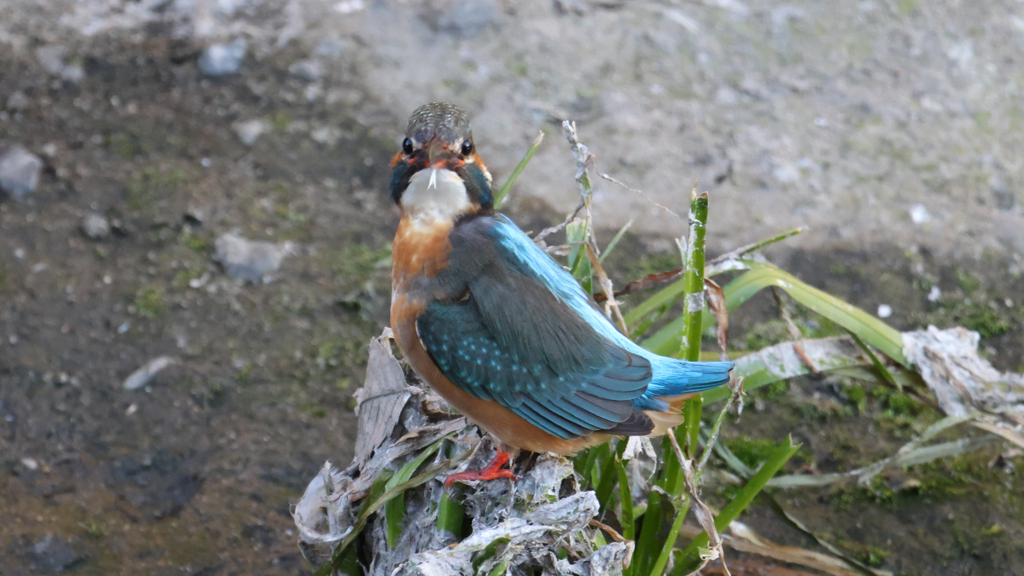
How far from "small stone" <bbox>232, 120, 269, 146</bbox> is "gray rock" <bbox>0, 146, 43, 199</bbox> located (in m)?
0.85

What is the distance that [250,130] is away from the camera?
4.29m

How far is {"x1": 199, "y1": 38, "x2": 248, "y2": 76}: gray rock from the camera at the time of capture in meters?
4.59

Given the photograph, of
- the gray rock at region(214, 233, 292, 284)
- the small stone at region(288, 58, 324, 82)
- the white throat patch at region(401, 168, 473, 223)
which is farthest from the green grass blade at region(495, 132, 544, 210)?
the small stone at region(288, 58, 324, 82)

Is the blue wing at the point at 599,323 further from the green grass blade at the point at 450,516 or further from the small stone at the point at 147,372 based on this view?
the small stone at the point at 147,372

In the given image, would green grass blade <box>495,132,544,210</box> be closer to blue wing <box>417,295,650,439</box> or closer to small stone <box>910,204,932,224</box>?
blue wing <box>417,295,650,439</box>

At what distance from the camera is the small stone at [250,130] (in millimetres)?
4258

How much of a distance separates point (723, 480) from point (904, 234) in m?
1.88

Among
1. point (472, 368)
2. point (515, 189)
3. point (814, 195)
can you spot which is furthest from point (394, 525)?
point (814, 195)

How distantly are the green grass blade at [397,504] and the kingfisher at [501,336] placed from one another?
113 millimetres

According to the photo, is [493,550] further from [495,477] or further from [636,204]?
[636,204]

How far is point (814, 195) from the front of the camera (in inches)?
163

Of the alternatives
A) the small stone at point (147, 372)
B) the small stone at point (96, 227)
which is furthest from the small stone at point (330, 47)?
the small stone at point (147, 372)

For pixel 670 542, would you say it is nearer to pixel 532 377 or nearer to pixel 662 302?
pixel 532 377

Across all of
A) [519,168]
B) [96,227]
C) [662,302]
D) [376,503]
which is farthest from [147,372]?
[662,302]
